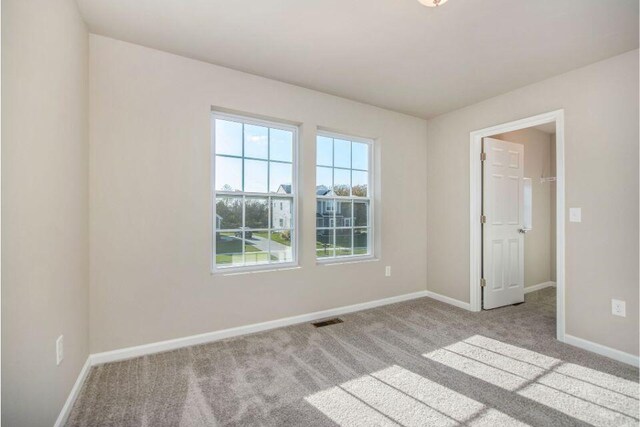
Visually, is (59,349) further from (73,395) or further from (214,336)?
(214,336)

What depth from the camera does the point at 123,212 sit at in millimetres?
2416

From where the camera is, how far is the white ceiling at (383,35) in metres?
2.00

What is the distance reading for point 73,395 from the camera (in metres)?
1.87

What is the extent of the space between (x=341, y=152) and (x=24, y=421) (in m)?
3.32

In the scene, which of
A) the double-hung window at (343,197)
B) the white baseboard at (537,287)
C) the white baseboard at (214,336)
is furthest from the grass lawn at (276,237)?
the white baseboard at (537,287)

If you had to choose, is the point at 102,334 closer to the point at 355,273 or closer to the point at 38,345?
the point at 38,345

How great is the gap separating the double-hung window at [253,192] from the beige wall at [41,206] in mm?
1089

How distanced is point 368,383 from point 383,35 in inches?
102

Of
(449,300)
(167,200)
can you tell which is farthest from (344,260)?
(167,200)

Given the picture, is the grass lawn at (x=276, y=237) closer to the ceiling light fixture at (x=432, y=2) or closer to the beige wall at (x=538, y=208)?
the ceiling light fixture at (x=432, y=2)

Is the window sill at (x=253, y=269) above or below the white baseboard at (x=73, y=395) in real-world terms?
above

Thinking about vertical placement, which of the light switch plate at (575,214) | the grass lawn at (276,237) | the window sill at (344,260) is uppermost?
the light switch plate at (575,214)

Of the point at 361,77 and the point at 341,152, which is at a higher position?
the point at 361,77

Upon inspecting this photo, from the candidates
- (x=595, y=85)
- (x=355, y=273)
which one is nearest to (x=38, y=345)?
(x=355, y=273)
